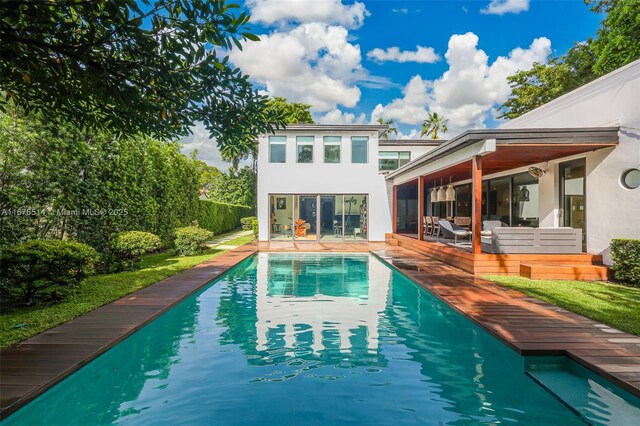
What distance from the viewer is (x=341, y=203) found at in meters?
18.6

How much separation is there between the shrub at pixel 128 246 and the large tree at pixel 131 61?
5337 millimetres

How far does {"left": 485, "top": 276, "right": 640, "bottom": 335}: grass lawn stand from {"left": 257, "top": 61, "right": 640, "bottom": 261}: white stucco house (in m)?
1.50

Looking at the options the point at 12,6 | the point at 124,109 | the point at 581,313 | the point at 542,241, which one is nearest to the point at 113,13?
the point at 12,6

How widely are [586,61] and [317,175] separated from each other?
50.6ft

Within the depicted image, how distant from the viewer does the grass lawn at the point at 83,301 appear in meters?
4.71

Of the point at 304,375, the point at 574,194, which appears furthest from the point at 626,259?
the point at 304,375

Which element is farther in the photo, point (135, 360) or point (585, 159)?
point (585, 159)

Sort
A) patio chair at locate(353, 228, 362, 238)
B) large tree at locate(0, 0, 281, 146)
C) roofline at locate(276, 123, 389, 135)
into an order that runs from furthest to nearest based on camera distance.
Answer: patio chair at locate(353, 228, 362, 238) → roofline at locate(276, 123, 389, 135) → large tree at locate(0, 0, 281, 146)

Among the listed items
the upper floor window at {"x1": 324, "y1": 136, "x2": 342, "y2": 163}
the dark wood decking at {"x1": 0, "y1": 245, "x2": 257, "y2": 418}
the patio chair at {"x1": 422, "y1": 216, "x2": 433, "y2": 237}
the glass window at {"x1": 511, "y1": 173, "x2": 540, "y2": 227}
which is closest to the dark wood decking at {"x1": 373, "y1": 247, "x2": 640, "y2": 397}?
the dark wood decking at {"x1": 0, "y1": 245, "x2": 257, "y2": 418}

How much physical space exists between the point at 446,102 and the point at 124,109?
3883 centimetres

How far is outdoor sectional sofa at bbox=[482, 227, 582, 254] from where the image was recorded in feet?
30.2

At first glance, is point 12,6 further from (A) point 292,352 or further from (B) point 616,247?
(B) point 616,247

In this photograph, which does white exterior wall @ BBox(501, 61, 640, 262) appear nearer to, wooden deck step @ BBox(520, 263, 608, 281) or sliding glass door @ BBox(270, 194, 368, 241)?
wooden deck step @ BBox(520, 263, 608, 281)

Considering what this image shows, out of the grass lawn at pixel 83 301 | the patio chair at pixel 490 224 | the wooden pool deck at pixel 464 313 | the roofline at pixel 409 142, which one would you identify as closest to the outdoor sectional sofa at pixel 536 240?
the wooden pool deck at pixel 464 313
